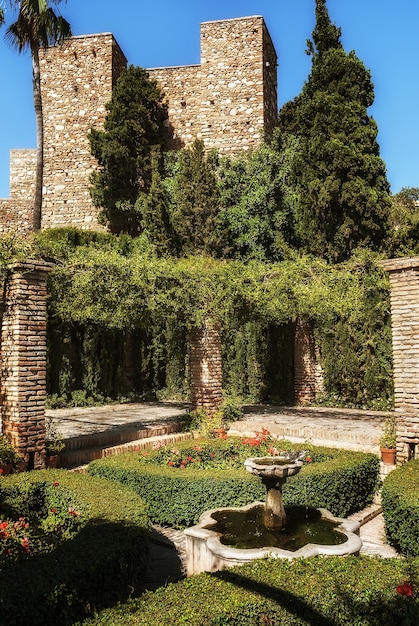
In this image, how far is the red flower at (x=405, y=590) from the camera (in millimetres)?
3455

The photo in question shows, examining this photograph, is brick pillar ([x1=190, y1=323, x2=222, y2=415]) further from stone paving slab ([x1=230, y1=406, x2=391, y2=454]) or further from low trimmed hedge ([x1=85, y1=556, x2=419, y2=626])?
low trimmed hedge ([x1=85, y1=556, x2=419, y2=626])

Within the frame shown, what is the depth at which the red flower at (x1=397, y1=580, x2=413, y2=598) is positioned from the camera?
136 inches

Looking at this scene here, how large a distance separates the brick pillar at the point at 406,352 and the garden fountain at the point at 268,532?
2445mm

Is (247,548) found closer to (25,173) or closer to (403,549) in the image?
(403,549)

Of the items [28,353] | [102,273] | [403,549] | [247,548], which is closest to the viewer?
[247,548]

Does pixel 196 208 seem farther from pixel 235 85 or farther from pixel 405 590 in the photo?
pixel 405 590

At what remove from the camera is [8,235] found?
761cm

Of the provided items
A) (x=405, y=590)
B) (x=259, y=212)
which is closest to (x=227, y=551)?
(x=405, y=590)

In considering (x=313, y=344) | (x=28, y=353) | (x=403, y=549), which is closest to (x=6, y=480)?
(x=28, y=353)

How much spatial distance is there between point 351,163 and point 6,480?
42.6 feet

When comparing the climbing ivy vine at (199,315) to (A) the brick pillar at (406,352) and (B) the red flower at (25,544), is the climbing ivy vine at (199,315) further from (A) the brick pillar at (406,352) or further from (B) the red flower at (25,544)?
(B) the red flower at (25,544)

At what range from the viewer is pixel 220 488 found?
6.46 m

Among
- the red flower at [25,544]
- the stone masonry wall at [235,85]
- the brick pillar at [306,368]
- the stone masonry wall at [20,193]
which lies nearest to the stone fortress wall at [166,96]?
the stone masonry wall at [235,85]

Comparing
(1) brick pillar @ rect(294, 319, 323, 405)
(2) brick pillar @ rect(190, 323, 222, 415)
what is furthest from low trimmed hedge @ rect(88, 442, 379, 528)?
(1) brick pillar @ rect(294, 319, 323, 405)
